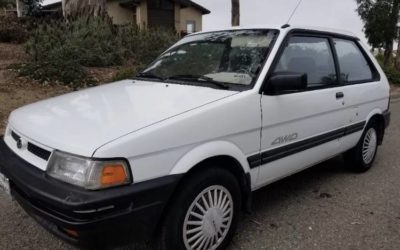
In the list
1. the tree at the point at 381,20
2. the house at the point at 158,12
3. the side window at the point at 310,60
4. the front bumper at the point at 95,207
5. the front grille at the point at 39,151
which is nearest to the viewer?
the front bumper at the point at 95,207

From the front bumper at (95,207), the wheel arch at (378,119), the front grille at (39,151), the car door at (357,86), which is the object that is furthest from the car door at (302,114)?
the front grille at (39,151)

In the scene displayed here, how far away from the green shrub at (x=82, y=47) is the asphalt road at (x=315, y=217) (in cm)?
462

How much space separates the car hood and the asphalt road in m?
0.88

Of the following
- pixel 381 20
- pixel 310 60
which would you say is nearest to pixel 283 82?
pixel 310 60

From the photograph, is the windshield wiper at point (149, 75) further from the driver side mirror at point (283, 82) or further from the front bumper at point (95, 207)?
the front bumper at point (95, 207)

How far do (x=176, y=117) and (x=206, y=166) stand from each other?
1.38ft

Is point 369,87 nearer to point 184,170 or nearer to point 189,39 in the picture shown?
point 189,39

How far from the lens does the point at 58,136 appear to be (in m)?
2.52

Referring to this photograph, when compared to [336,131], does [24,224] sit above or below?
below

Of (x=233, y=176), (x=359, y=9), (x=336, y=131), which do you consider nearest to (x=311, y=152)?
(x=336, y=131)

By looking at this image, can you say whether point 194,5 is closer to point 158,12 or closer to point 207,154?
point 158,12

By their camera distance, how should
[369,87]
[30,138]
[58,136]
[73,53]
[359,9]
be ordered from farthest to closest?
[359,9] < [73,53] < [369,87] < [30,138] < [58,136]

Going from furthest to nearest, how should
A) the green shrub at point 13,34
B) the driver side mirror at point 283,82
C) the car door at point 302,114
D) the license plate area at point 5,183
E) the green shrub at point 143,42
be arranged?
the green shrub at point 13,34 → the green shrub at point 143,42 → the car door at point 302,114 → the driver side mirror at point 283,82 → the license plate area at point 5,183

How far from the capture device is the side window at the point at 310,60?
11.9 feet
